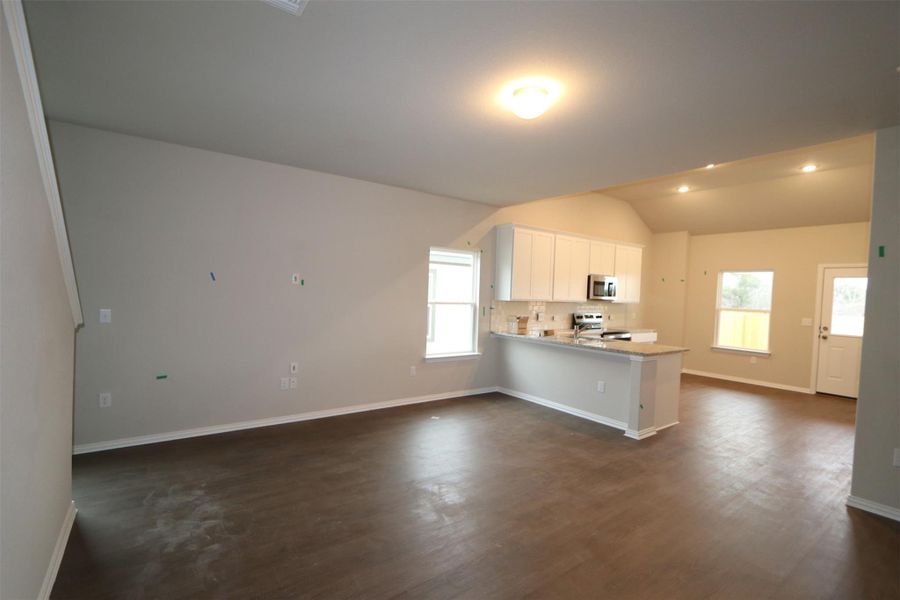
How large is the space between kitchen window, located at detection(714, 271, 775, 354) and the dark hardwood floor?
3.22 meters

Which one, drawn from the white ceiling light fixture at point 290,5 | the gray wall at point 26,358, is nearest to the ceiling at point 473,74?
the white ceiling light fixture at point 290,5

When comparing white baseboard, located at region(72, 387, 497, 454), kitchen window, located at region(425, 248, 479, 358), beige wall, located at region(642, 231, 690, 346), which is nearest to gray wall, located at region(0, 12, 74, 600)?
white baseboard, located at region(72, 387, 497, 454)

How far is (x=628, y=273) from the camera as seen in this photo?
7.46 meters

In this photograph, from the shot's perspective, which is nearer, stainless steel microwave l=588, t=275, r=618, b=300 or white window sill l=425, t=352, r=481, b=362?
white window sill l=425, t=352, r=481, b=362

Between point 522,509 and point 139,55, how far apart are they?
3.58 m

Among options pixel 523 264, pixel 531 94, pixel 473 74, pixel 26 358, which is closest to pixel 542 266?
pixel 523 264

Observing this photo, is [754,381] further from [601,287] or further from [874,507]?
[874,507]

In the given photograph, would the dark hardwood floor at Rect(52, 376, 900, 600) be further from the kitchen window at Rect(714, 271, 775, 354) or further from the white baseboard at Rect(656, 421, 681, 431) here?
the kitchen window at Rect(714, 271, 775, 354)

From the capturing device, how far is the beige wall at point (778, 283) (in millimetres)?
6391

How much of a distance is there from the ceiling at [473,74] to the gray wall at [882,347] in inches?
16.4

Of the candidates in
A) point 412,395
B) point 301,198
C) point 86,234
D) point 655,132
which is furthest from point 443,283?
point 86,234

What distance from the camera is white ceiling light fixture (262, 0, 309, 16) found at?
1.79 metres

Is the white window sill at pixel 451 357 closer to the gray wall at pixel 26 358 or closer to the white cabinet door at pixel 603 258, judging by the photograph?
the white cabinet door at pixel 603 258

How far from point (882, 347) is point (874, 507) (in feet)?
3.72
